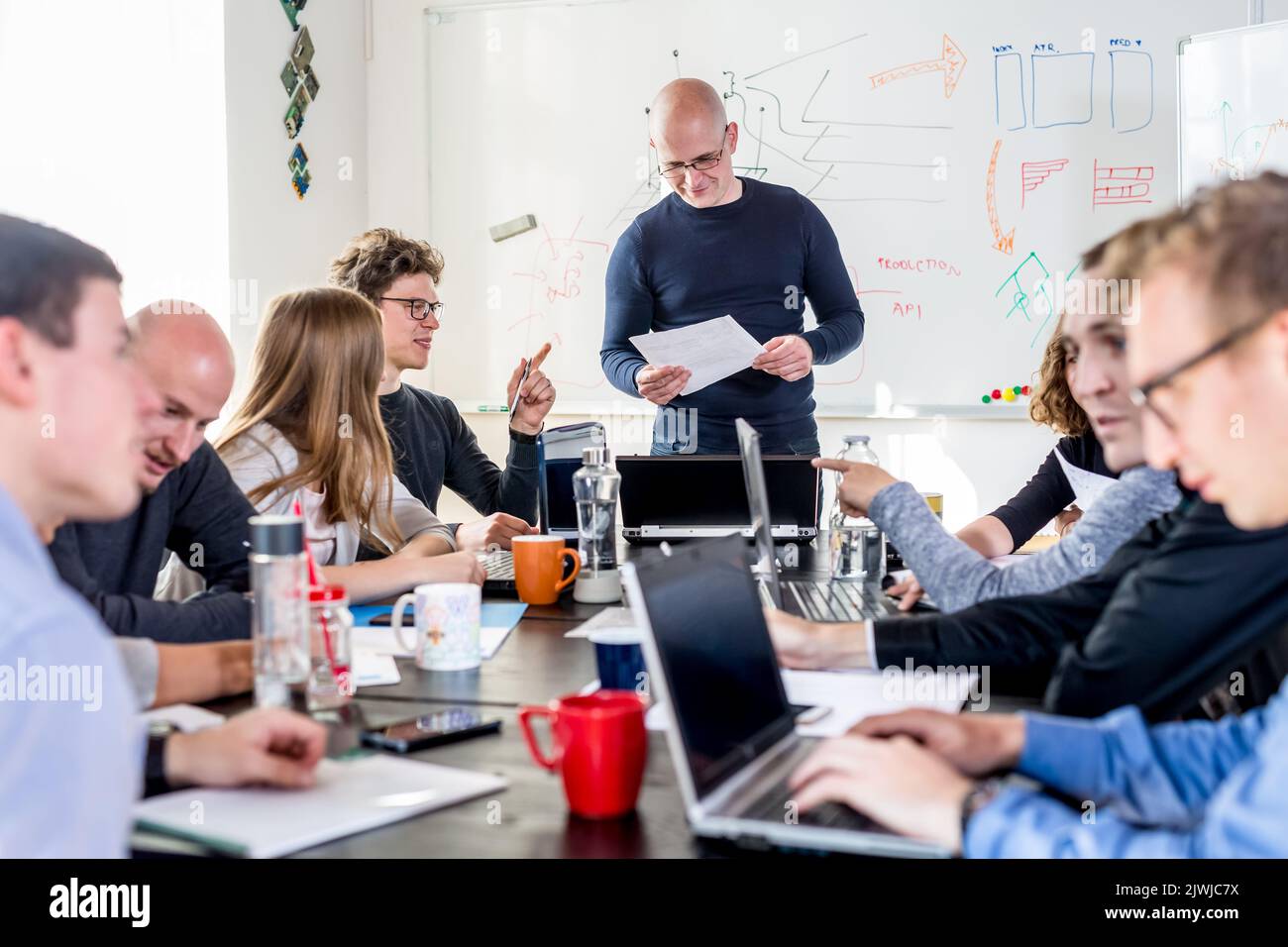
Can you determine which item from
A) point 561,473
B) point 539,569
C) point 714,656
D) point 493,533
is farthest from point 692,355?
point 714,656

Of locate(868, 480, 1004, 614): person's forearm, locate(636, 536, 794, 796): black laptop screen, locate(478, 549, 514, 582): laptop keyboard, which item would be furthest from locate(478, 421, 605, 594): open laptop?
locate(636, 536, 794, 796): black laptop screen

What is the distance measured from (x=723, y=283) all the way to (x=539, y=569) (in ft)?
4.77

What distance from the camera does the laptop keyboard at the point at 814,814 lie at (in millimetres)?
903

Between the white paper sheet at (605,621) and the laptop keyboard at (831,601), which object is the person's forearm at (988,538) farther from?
the white paper sheet at (605,621)

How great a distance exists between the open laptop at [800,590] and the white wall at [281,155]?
6.83 ft

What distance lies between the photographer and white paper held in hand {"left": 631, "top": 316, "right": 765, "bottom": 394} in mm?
2738

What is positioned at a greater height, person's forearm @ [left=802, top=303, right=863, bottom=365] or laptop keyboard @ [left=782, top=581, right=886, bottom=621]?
person's forearm @ [left=802, top=303, right=863, bottom=365]

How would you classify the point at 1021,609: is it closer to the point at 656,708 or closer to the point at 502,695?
the point at 656,708

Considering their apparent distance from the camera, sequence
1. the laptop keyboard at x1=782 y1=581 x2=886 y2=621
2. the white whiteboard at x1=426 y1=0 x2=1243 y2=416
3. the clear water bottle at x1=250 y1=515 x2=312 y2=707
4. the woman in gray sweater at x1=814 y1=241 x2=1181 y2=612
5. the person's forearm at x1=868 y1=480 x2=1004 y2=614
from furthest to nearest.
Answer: the white whiteboard at x1=426 y1=0 x2=1243 y2=416 → the laptop keyboard at x1=782 y1=581 x2=886 y2=621 → the person's forearm at x1=868 y1=480 x2=1004 y2=614 → the woman in gray sweater at x1=814 y1=241 x2=1181 y2=612 → the clear water bottle at x1=250 y1=515 x2=312 y2=707

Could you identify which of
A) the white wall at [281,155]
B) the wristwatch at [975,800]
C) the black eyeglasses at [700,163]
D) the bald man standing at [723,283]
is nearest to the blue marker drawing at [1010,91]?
the bald man standing at [723,283]

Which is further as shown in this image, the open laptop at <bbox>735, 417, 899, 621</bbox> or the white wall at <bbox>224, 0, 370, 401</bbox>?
the white wall at <bbox>224, 0, 370, 401</bbox>

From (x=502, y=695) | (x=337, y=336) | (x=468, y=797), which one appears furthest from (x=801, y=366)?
(x=468, y=797)

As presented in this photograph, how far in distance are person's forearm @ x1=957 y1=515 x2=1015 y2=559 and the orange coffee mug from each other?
31.9 inches

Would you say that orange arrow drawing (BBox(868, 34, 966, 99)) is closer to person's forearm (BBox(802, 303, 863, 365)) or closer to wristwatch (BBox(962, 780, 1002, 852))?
person's forearm (BBox(802, 303, 863, 365))
